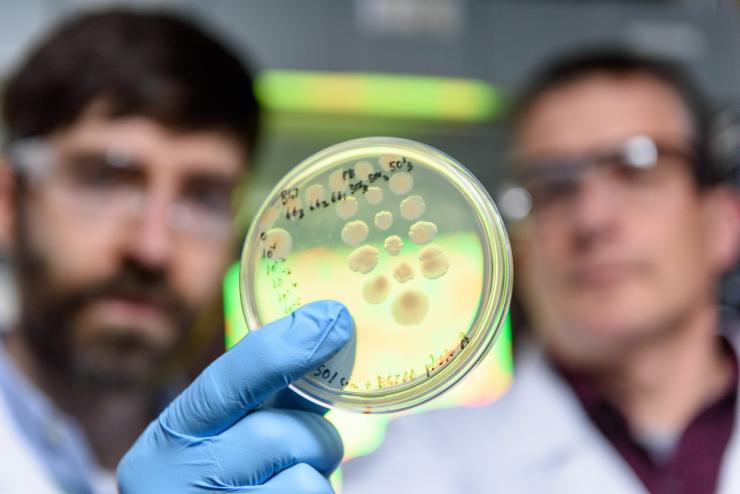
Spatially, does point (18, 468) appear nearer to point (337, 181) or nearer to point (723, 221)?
point (337, 181)

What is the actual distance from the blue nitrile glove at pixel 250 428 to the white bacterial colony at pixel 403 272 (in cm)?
10

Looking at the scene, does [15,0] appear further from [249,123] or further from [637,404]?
[637,404]

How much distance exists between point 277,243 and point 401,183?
0.22m

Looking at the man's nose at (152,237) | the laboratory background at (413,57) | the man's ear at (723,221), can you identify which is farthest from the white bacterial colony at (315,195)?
the laboratory background at (413,57)

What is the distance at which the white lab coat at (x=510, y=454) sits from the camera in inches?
71.7

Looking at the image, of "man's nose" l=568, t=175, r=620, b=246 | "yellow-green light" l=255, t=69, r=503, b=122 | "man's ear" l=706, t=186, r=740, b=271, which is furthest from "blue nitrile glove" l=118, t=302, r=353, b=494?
"yellow-green light" l=255, t=69, r=503, b=122

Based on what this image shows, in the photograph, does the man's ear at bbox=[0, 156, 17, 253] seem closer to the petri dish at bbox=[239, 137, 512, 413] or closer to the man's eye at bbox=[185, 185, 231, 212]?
the man's eye at bbox=[185, 185, 231, 212]

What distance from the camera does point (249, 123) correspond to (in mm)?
2021

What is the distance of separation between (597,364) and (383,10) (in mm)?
1864

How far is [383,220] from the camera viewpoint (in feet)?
3.39

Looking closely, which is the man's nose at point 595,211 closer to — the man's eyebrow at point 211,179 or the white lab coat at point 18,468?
A: the man's eyebrow at point 211,179

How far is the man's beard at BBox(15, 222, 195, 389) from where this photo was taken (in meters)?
1.80

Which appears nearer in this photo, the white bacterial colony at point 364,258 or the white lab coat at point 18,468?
the white bacterial colony at point 364,258

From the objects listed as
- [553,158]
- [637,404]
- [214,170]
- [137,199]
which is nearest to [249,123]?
[214,170]
